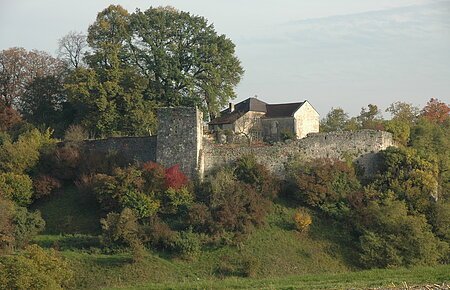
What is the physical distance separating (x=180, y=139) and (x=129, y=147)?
8.60 feet

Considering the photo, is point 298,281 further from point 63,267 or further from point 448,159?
point 448,159

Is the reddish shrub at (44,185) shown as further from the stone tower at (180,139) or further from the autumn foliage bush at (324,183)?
the autumn foliage bush at (324,183)

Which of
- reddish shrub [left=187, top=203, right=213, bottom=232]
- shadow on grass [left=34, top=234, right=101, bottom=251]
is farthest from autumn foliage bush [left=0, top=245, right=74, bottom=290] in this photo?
reddish shrub [left=187, top=203, right=213, bottom=232]

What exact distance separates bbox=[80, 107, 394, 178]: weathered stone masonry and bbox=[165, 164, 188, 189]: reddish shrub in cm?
56

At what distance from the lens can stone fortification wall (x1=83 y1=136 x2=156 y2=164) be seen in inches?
1168

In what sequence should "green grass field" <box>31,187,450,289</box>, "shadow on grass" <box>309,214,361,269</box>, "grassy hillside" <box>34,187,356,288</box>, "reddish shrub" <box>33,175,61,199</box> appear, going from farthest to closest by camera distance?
"reddish shrub" <box>33,175,61,199</box>, "shadow on grass" <box>309,214,361,269</box>, "grassy hillside" <box>34,187,356,288</box>, "green grass field" <box>31,187,450,289</box>

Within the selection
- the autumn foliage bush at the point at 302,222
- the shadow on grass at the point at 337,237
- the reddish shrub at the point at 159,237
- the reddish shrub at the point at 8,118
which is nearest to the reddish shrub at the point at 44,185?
the reddish shrub at the point at 159,237

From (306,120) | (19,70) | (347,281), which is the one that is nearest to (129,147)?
(306,120)

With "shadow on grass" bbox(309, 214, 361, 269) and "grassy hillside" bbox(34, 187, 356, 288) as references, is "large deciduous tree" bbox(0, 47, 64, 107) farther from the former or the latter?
"shadow on grass" bbox(309, 214, 361, 269)

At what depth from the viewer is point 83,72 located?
33719mm

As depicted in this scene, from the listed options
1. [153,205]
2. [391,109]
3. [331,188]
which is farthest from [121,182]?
[391,109]

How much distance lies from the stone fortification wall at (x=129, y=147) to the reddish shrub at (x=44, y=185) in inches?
91.7

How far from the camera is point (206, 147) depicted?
29.5 meters

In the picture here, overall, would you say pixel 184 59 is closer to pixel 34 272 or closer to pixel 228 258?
pixel 228 258
